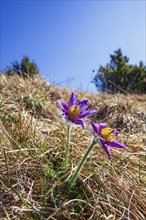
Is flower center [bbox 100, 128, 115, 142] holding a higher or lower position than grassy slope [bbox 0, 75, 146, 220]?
higher

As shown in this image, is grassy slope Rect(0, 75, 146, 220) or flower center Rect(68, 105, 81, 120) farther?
flower center Rect(68, 105, 81, 120)

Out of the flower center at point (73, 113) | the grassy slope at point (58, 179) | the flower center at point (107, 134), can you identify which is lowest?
the grassy slope at point (58, 179)

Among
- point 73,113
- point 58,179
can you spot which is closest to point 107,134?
point 73,113

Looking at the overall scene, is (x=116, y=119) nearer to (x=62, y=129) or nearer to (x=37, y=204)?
(x=62, y=129)

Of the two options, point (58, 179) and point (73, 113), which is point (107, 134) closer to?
point (73, 113)

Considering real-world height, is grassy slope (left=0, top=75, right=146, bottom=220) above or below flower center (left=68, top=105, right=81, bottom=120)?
below

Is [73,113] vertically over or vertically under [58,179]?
over

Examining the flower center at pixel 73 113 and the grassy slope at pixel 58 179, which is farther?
the flower center at pixel 73 113

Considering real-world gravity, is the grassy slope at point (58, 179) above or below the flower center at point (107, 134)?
below

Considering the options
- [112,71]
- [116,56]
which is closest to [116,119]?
[112,71]

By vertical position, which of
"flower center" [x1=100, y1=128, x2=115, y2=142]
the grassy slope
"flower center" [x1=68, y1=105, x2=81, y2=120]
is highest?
"flower center" [x1=68, y1=105, x2=81, y2=120]

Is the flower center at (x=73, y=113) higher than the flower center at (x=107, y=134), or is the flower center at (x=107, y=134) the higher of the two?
the flower center at (x=73, y=113)

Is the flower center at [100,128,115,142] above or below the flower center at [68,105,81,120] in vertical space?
below
